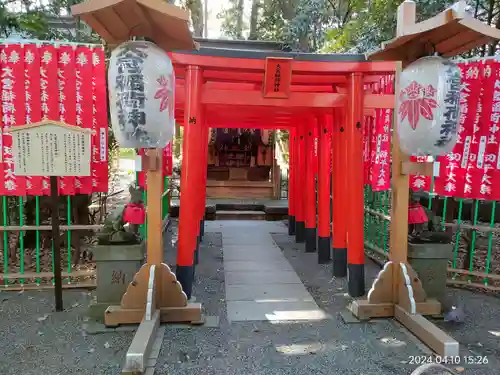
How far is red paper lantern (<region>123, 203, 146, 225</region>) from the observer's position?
4.17 m

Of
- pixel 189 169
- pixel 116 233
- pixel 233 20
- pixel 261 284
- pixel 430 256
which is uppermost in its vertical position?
pixel 233 20

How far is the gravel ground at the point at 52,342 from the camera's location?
327cm

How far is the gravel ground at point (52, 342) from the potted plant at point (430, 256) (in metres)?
3.24

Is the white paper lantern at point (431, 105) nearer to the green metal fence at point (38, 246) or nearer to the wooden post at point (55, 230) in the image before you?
the green metal fence at point (38, 246)

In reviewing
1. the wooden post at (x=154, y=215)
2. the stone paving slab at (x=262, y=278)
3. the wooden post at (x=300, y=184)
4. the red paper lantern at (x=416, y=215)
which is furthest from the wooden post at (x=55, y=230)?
the wooden post at (x=300, y=184)

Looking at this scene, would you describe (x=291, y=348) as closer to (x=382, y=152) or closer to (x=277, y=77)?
(x=277, y=77)

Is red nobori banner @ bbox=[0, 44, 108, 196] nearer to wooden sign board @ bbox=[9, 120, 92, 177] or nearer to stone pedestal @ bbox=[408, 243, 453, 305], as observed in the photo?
wooden sign board @ bbox=[9, 120, 92, 177]

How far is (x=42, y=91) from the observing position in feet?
15.7

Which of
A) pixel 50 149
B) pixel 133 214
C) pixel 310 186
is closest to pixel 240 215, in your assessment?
pixel 310 186

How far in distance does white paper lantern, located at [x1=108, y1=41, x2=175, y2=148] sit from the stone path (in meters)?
2.25

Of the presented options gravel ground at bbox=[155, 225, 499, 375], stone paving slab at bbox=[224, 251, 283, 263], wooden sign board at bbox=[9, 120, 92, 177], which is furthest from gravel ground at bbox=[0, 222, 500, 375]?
stone paving slab at bbox=[224, 251, 283, 263]

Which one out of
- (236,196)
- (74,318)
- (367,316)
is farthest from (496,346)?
(236,196)

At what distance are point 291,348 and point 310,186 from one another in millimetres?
3798

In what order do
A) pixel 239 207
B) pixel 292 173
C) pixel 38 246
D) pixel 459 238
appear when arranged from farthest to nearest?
pixel 239 207, pixel 292 173, pixel 459 238, pixel 38 246
